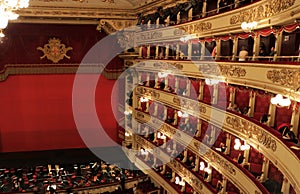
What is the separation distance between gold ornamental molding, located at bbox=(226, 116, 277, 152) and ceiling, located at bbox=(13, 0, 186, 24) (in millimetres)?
8952

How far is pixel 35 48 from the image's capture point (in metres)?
19.4

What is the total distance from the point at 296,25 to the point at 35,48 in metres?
15.2

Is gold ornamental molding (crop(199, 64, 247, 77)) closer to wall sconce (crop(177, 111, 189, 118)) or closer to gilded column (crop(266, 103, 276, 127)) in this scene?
gilded column (crop(266, 103, 276, 127))

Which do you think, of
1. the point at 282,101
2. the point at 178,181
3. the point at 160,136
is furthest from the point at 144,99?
the point at 282,101

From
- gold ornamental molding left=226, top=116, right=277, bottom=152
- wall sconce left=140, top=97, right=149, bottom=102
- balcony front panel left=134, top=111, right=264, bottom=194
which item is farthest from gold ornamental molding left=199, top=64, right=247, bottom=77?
wall sconce left=140, top=97, right=149, bottom=102

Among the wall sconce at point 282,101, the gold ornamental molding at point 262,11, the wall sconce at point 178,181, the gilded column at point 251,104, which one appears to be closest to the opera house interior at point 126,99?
the wall sconce at point 178,181

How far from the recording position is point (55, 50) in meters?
19.7

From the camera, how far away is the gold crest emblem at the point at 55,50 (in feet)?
64.2

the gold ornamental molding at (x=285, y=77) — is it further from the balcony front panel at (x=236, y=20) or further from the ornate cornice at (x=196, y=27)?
the ornate cornice at (x=196, y=27)

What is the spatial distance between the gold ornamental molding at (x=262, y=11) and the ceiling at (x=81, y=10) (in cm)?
822

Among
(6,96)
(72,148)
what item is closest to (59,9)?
(6,96)

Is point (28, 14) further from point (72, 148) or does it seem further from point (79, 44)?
point (72, 148)

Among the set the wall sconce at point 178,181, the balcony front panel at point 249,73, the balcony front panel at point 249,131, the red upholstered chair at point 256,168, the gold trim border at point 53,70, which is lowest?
the wall sconce at point 178,181

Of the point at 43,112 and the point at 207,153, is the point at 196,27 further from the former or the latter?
the point at 43,112
